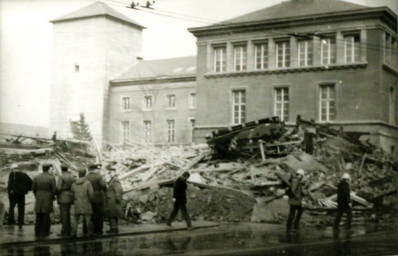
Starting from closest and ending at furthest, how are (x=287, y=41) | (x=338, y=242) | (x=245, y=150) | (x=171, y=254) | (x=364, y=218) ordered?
1. (x=171, y=254)
2. (x=338, y=242)
3. (x=287, y=41)
4. (x=364, y=218)
5. (x=245, y=150)

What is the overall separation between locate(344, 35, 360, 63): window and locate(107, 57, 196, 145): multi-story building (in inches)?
112

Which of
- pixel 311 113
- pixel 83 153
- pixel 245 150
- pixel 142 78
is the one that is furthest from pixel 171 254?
pixel 245 150

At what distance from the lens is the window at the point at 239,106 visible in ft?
40.1

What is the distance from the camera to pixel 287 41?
11703 millimetres

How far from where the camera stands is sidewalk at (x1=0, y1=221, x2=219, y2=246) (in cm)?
908

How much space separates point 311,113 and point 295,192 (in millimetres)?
1601

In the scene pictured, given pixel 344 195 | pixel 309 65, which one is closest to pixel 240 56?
pixel 309 65

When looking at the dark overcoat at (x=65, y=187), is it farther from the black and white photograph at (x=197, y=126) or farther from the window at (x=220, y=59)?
the window at (x=220, y=59)

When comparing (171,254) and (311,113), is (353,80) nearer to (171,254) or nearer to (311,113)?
(311,113)

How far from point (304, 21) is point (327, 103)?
160 cm

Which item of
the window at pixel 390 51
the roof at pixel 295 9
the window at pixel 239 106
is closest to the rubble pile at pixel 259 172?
the window at pixel 239 106

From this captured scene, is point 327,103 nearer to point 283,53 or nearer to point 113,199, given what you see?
point 283,53

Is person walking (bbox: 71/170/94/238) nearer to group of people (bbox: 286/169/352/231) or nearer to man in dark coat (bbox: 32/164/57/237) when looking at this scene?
man in dark coat (bbox: 32/164/57/237)

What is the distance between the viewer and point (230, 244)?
9.70 m
